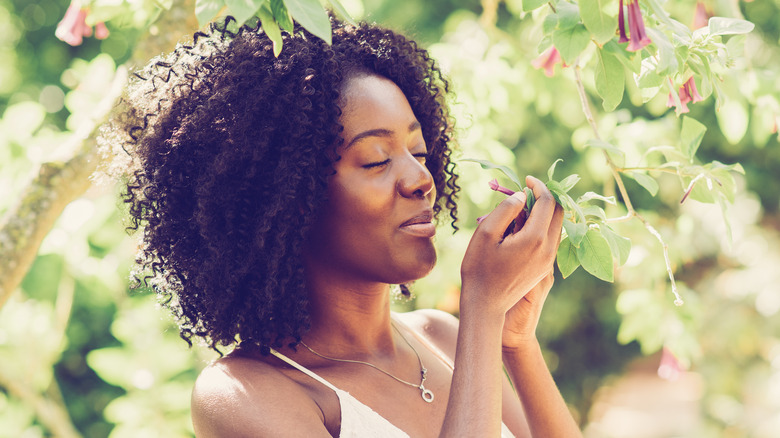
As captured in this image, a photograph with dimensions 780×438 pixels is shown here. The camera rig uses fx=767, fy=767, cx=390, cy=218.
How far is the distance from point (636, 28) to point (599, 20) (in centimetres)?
7

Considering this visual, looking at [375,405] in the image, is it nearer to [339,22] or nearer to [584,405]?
[339,22]

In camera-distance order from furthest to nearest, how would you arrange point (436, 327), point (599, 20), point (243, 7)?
point (436, 327) → point (599, 20) → point (243, 7)

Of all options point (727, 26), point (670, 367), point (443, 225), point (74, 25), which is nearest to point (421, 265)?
point (443, 225)

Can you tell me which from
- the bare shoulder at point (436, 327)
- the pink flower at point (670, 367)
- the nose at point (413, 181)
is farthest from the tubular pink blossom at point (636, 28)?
the pink flower at point (670, 367)

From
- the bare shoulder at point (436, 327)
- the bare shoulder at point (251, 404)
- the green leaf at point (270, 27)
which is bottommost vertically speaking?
the bare shoulder at point (436, 327)

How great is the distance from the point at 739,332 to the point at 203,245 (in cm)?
628

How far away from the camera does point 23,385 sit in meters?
3.35

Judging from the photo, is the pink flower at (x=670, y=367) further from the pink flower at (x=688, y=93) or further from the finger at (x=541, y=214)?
the finger at (x=541, y=214)

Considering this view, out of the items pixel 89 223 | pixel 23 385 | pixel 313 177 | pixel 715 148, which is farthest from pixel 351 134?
pixel 715 148

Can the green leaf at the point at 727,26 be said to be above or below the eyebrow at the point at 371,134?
above

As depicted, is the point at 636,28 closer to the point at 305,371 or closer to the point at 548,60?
the point at 548,60

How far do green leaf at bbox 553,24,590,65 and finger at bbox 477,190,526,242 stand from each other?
290 millimetres

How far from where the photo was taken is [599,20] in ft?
4.75

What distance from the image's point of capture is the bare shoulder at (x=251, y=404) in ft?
5.08
